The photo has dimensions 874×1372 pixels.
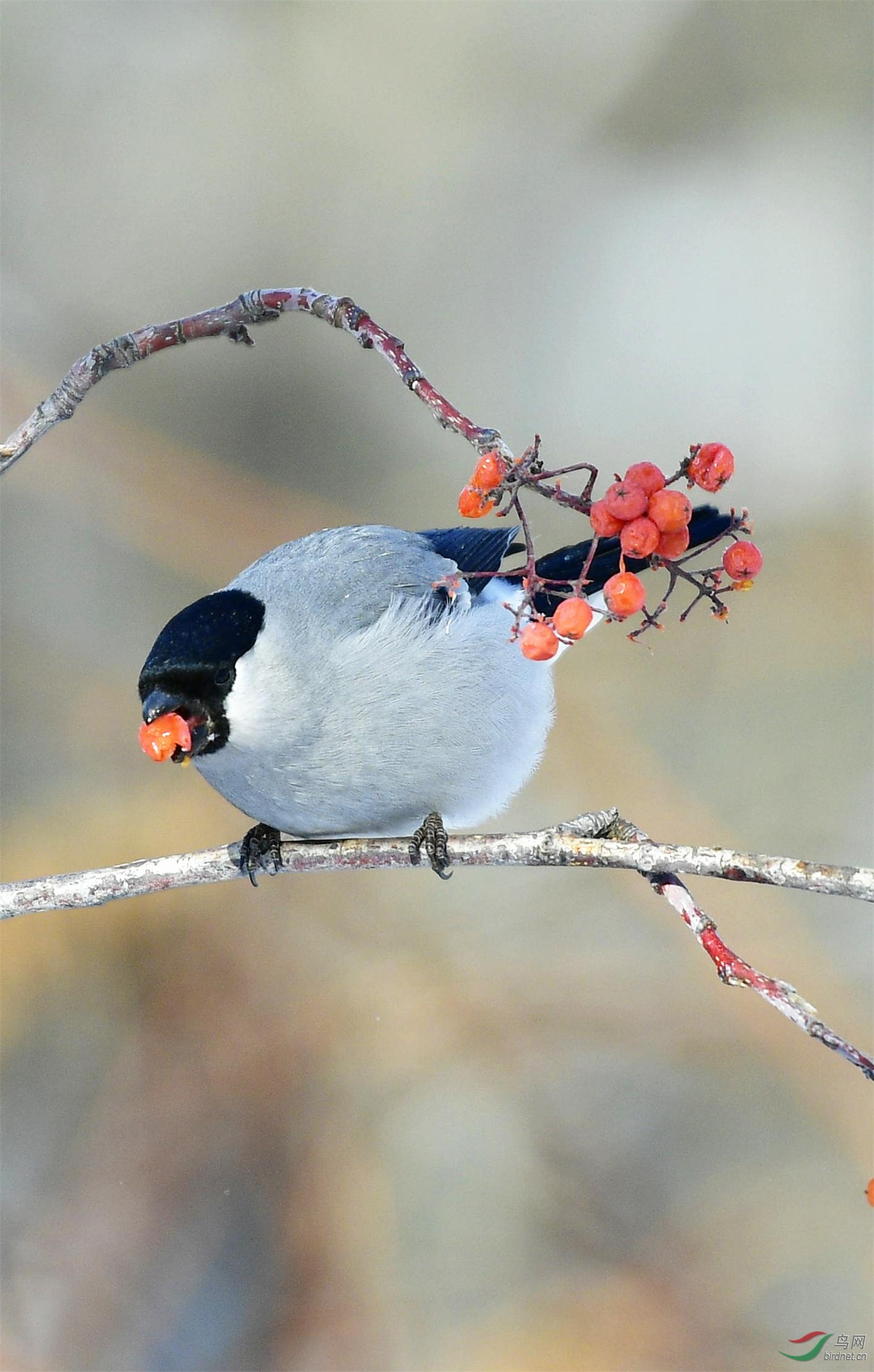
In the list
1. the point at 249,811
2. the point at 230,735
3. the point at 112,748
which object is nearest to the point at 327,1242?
the point at 112,748

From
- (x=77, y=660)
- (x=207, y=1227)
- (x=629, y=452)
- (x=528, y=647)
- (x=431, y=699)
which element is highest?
(x=629, y=452)

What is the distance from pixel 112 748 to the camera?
165cm

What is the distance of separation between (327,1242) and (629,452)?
1.23 metres

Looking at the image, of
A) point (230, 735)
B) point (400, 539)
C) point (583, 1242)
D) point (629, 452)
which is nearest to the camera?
point (230, 735)

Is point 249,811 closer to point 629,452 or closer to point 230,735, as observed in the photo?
point 230,735

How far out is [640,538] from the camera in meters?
0.68

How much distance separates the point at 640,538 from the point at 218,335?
1.10ft

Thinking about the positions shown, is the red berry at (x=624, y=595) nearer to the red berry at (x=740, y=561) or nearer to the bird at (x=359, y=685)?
the red berry at (x=740, y=561)

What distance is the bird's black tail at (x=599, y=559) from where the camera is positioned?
0.97 meters

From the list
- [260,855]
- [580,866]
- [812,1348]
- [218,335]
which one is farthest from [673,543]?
[812,1348]

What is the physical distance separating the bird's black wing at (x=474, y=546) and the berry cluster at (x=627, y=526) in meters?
0.38

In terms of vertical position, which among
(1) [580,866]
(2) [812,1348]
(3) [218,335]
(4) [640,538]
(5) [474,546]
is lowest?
(2) [812,1348]

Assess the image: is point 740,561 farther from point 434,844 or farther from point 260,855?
point 260,855

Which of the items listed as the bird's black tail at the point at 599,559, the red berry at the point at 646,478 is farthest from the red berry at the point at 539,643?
the bird's black tail at the point at 599,559
